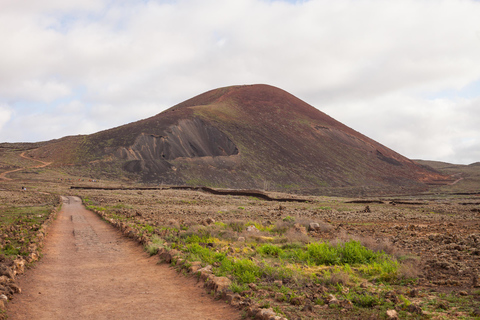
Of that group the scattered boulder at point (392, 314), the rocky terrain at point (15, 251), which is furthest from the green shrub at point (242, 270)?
the rocky terrain at point (15, 251)

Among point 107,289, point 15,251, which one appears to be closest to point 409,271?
point 107,289

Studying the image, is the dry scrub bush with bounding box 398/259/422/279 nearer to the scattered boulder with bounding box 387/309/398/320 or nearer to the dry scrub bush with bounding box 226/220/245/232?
the scattered boulder with bounding box 387/309/398/320

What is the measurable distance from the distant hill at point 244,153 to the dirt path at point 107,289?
217ft

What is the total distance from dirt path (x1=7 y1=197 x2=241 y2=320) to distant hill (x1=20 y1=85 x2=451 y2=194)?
66221 millimetres

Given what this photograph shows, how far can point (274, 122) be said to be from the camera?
11900cm

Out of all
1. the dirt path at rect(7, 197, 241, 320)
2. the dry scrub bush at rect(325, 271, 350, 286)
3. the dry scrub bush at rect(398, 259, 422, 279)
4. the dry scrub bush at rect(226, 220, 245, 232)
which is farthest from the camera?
the dry scrub bush at rect(226, 220, 245, 232)

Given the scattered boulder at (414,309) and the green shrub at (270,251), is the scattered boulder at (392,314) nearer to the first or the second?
the scattered boulder at (414,309)

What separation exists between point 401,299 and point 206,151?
294 ft

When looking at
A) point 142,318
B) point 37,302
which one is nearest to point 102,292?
point 37,302

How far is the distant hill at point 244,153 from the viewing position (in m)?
83.4

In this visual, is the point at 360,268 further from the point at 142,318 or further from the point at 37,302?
the point at 37,302

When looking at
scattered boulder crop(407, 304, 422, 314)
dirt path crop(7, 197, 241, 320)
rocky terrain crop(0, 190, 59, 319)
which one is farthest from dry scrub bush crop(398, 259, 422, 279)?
rocky terrain crop(0, 190, 59, 319)

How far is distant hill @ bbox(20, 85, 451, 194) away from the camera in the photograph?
83.4m

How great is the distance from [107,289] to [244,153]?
88.2 metres
